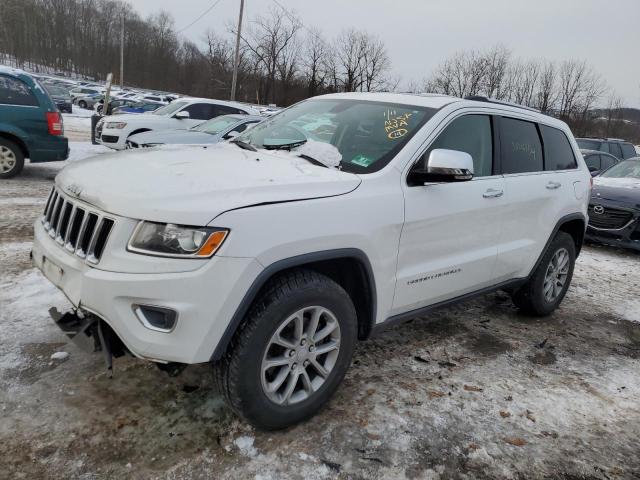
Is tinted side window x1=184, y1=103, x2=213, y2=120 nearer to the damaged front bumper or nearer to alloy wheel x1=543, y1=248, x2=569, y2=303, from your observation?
alloy wheel x1=543, y1=248, x2=569, y2=303

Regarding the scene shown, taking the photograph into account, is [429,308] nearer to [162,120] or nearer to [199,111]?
[162,120]

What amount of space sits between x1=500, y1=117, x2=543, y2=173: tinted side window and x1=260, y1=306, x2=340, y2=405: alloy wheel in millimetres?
1990

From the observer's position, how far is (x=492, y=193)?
11.3ft

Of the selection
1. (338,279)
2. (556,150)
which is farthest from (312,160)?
(556,150)

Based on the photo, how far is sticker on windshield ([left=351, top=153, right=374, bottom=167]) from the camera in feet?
9.52

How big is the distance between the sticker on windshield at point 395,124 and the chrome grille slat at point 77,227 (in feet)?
5.80

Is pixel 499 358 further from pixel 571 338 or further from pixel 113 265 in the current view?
pixel 113 265

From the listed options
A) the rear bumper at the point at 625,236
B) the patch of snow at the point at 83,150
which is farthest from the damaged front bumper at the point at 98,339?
the patch of snow at the point at 83,150

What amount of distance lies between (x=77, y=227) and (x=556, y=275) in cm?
405

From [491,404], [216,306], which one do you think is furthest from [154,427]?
[491,404]

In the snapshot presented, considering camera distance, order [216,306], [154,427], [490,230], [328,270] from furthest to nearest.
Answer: [490,230], [328,270], [154,427], [216,306]

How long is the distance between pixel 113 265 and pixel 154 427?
0.96 metres

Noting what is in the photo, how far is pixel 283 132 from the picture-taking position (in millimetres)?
3561

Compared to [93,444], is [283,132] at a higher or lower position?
higher
